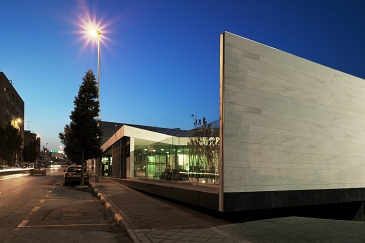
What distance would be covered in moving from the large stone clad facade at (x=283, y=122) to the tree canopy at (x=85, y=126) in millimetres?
17282

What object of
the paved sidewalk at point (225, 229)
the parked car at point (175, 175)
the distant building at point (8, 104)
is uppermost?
the distant building at point (8, 104)

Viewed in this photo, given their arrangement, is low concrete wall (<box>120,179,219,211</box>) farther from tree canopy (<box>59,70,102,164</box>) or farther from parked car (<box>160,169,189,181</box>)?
tree canopy (<box>59,70,102,164</box>)

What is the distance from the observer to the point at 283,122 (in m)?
10.7

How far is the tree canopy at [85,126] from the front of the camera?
24750 mm

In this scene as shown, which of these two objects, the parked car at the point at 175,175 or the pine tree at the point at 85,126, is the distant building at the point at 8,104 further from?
the parked car at the point at 175,175

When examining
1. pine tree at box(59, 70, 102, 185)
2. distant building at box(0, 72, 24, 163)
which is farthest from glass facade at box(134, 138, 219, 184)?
distant building at box(0, 72, 24, 163)

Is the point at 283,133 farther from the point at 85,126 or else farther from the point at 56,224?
the point at 85,126

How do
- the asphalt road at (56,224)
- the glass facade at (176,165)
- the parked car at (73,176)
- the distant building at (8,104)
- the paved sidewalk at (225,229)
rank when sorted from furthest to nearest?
the distant building at (8,104)
the parked car at (73,176)
the glass facade at (176,165)
the asphalt road at (56,224)
the paved sidewalk at (225,229)

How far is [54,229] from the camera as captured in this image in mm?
8625

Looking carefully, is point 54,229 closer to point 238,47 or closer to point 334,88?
point 238,47

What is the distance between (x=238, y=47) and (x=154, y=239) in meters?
5.87

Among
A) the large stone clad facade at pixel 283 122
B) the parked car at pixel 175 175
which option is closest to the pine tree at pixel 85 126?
the parked car at pixel 175 175

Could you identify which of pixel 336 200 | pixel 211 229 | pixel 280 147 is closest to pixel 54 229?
pixel 211 229

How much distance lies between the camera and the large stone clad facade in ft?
31.4
